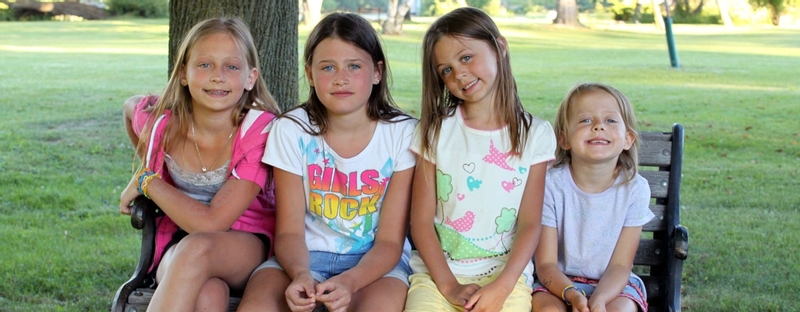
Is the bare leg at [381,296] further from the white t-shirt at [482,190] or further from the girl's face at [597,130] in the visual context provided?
the girl's face at [597,130]

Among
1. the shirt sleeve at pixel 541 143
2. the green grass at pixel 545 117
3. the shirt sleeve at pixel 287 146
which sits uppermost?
the shirt sleeve at pixel 541 143

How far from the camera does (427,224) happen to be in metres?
3.27

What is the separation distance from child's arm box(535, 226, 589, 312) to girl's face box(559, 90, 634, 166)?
12.9 inches

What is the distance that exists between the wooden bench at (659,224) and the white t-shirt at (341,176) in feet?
1.87

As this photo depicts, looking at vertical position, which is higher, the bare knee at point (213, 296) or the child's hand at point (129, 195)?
Result: the child's hand at point (129, 195)

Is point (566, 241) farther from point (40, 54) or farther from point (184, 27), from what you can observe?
point (40, 54)

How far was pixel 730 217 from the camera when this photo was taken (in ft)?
21.5

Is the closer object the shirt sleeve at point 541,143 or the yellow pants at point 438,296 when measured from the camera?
the yellow pants at point 438,296

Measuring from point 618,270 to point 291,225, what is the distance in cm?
123

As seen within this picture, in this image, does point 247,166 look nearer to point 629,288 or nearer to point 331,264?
point 331,264

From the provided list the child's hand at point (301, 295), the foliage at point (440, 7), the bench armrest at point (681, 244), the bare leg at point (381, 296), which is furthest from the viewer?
the foliage at point (440, 7)

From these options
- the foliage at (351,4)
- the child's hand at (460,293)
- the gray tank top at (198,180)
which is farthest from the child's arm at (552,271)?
the foliage at (351,4)

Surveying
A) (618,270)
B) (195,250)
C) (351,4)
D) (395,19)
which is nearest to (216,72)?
(195,250)

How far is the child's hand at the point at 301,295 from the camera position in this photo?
290 cm
